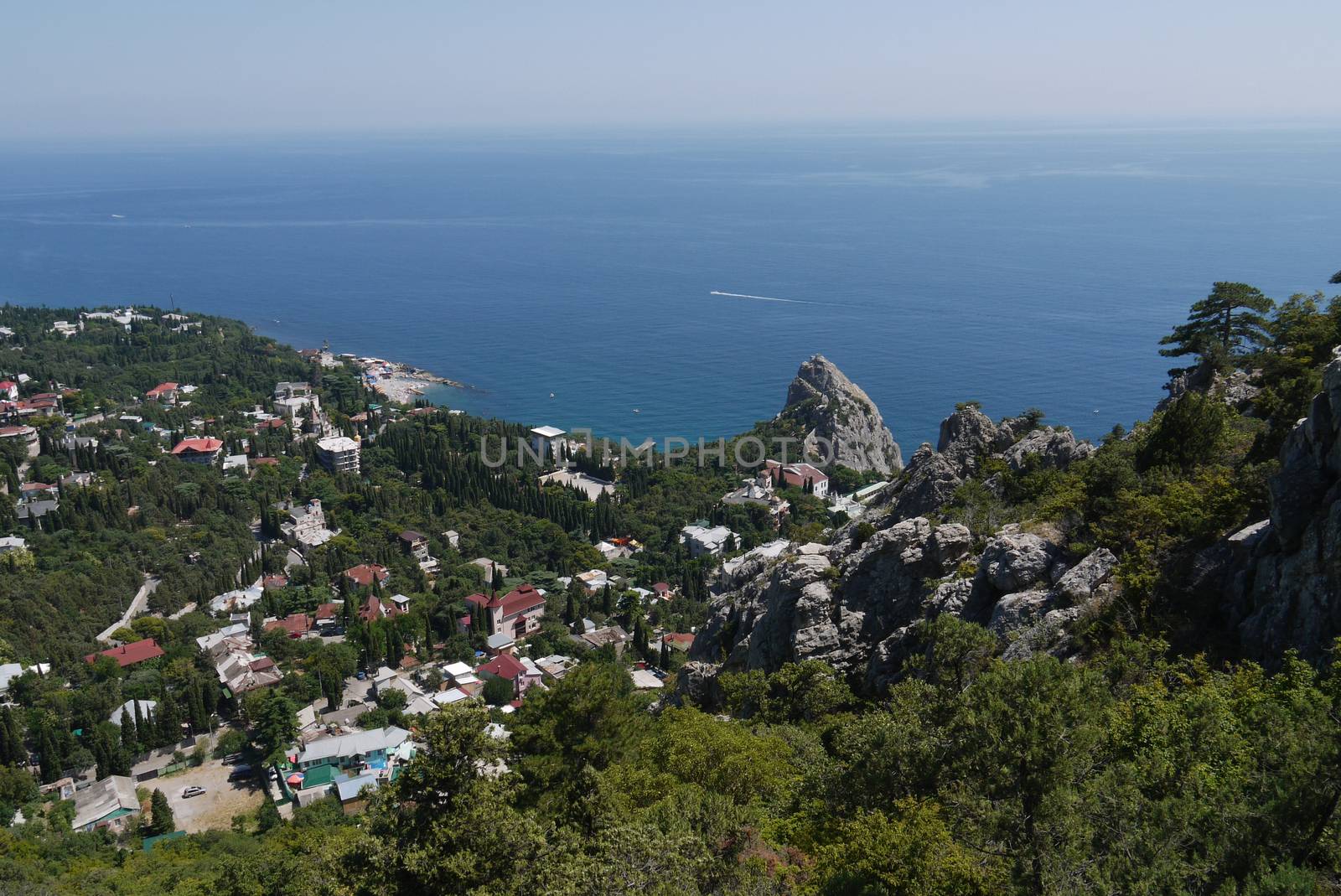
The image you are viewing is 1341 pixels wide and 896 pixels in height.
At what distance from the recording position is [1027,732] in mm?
9195

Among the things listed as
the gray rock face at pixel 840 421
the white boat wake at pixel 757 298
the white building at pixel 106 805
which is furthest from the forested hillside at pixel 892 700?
the white boat wake at pixel 757 298

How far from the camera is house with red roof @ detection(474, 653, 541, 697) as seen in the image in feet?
111

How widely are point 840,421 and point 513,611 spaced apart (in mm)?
28955

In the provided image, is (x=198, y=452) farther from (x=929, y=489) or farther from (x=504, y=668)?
(x=929, y=489)

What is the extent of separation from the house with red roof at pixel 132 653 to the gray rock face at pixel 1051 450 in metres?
32.2

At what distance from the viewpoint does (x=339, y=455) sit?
57.3 m

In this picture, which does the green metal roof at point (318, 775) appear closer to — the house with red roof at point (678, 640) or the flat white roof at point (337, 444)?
the house with red roof at point (678, 640)

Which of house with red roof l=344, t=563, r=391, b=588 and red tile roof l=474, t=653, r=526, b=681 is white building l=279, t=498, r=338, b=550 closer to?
house with red roof l=344, t=563, r=391, b=588

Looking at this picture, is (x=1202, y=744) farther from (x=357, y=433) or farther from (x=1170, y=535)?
(x=357, y=433)

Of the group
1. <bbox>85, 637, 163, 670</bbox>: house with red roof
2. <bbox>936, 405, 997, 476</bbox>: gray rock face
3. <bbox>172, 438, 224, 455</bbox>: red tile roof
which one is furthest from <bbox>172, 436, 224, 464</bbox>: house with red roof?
<bbox>936, 405, 997, 476</bbox>: gray rock face

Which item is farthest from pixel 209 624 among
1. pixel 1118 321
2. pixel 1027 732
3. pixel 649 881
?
pixel 1118 321

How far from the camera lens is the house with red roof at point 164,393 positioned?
67.9 metres

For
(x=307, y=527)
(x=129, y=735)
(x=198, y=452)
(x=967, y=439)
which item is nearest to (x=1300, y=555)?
(x=967, y=439)

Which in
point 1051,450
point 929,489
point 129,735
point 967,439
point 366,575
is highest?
point 1051,450
